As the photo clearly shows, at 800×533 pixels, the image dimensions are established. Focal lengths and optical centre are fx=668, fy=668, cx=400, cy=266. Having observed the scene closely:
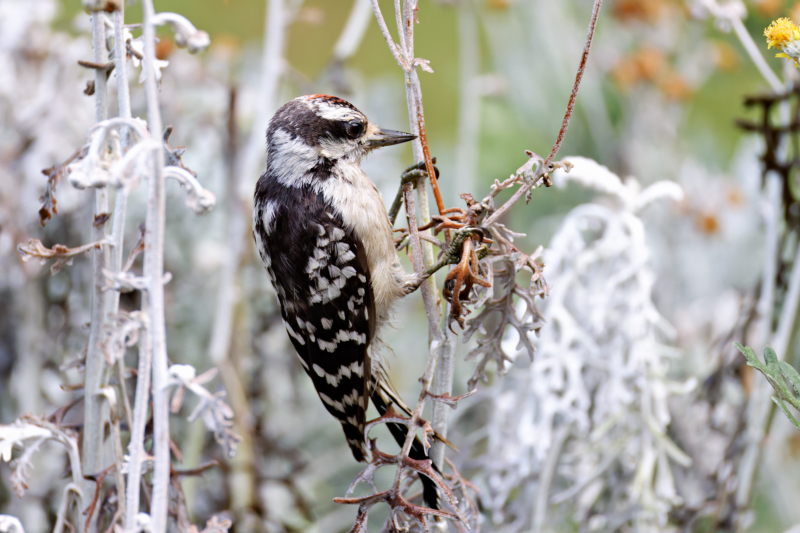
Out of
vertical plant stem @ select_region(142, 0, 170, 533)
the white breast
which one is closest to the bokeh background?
the white breast

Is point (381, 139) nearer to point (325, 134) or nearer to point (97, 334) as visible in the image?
point (325, 134)

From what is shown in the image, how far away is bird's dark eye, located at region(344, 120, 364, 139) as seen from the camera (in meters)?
1.38

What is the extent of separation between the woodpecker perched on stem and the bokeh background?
179mm

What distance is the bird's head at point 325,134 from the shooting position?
4.55ft

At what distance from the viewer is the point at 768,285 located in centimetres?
150

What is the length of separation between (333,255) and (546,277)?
0.48 m

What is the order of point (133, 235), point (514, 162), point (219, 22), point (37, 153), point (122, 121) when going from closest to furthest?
1. point (122, 121)
2. point (37, 153)
3. point (133, 235)
4. point (514, 162)
5. point (219, 22)

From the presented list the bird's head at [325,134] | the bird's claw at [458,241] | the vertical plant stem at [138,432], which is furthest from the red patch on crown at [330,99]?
the vertical plant stem at [138,432]

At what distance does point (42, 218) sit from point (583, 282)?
4.66 ft

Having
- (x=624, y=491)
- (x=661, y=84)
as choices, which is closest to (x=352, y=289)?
(x=624, y=491)

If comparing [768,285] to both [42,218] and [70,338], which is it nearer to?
[42,218]

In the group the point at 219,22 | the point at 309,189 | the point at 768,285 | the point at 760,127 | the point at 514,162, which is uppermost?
the point at 219,22

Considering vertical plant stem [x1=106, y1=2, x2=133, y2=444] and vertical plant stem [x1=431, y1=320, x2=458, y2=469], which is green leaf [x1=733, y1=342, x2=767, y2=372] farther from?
vertical plant stem [x1=106, y1=2, x2=133, y2=444]

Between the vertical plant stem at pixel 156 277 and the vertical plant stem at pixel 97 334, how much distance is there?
18 centimetres
